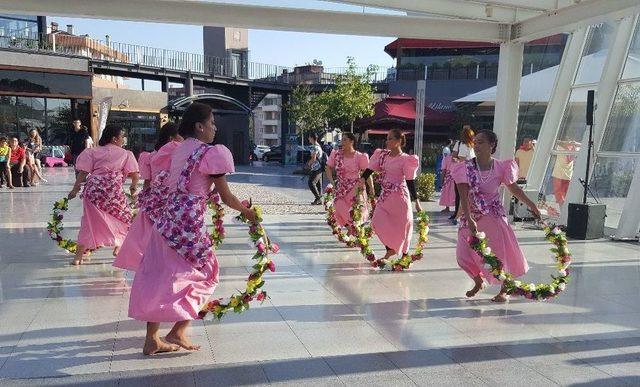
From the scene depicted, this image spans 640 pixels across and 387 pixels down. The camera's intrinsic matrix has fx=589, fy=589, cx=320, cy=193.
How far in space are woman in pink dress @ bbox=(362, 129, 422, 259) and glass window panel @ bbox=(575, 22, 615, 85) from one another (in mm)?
6878

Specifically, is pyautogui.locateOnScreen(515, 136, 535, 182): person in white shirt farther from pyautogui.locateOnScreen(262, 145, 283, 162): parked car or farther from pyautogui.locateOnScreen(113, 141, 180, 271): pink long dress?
pyautogui.locateOnScreen(262, 145, 283, 162): parked car

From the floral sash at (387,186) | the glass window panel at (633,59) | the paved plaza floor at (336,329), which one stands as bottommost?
the paved plaza floor at (336,329)

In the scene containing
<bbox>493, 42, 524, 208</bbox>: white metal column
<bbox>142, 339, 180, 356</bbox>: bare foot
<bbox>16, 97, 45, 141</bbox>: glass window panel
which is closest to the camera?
<bbox>142, 339, 180, 356</bbox>: bare foot

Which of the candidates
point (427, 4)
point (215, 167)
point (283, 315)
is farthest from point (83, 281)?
point (427, 4)

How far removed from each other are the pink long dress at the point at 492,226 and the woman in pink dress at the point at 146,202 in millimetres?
3115

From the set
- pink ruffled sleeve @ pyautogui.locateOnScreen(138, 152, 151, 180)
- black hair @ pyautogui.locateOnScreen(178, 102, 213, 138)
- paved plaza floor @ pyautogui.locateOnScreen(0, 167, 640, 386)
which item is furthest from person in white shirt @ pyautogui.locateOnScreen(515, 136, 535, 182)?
black hair @ pyautogui.locateOnScreen(178, 102, 213, 138)

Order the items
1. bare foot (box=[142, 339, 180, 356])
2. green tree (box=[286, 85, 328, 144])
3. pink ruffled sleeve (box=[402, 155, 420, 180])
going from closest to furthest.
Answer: bare foot (box=[142, 339, 180, 356]) < pink ruffled sleeve (box=[402, 155, 420, 180]) < green tree (box=[286, 85, 328, 144])

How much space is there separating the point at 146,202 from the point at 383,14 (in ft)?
17.0

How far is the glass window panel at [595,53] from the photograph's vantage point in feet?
41.2

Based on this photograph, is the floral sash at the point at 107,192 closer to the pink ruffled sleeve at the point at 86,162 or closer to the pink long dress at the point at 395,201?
the pink ruffled sleeve at the point at 86,162

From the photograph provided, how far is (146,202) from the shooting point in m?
6.60

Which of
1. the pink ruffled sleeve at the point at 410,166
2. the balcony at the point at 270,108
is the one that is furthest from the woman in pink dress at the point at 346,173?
the balcony at the point at 270,108

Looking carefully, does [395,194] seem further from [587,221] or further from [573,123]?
[573,123]

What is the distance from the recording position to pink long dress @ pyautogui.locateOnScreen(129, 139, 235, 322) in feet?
14.0
